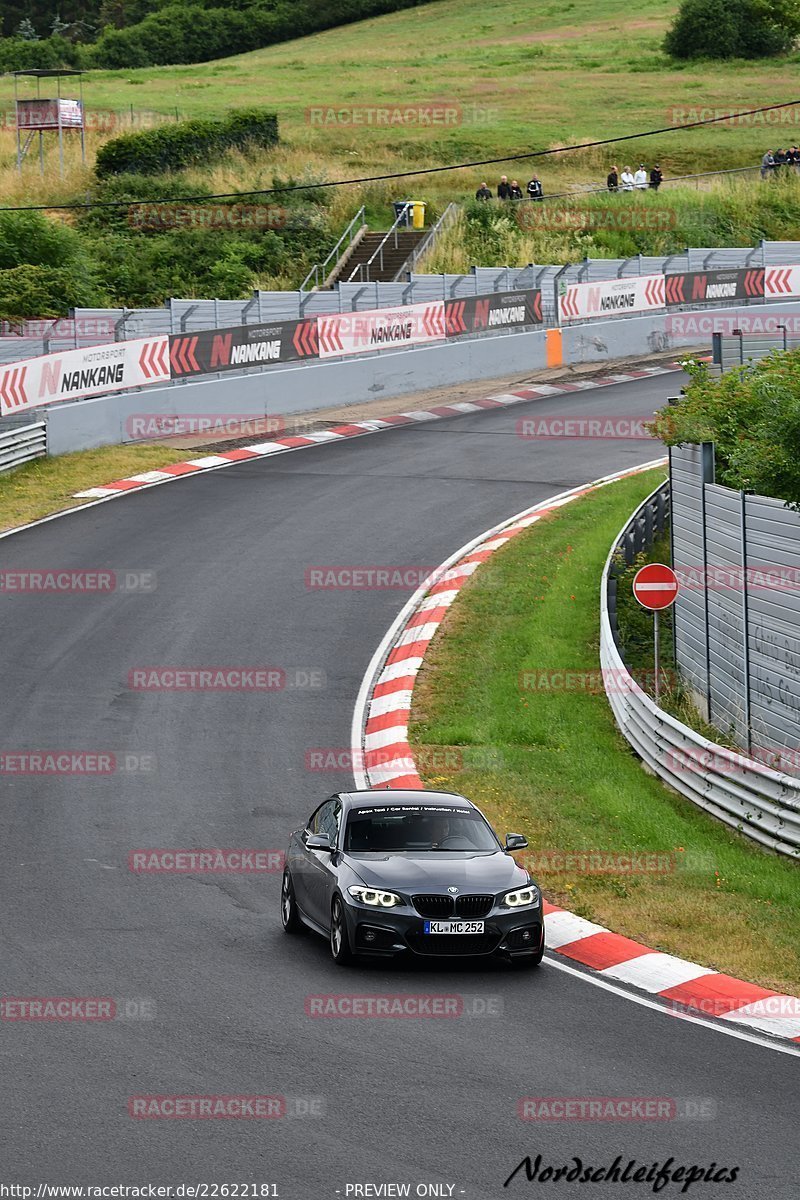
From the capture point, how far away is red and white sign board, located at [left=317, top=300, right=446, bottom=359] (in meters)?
38.3

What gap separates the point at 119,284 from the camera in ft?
161

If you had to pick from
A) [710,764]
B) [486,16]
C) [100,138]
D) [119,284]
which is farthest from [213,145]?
[486,16]

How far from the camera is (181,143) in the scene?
5878cm

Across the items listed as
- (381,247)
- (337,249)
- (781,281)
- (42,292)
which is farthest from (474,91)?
(42,292)

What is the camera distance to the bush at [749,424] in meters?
17.7

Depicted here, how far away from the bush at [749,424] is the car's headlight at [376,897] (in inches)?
264

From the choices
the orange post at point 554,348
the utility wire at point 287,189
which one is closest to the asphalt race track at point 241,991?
the orange post at point 554,348

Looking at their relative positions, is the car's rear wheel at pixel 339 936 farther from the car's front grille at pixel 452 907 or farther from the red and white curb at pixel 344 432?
the red and white curb at pixel 344 432

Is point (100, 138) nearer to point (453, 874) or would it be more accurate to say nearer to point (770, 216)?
point (770, 216)

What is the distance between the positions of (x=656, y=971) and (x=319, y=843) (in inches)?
106

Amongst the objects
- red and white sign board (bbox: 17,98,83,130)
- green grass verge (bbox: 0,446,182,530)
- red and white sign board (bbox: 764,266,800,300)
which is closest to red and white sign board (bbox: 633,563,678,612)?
green grass verge (bbox: 0,446,182,530)

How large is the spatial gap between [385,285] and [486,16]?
8638 cm

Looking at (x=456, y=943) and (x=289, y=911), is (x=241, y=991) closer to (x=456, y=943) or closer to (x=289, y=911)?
(x=456, y=943)

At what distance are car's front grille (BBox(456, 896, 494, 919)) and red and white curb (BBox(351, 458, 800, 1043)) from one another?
3.40ft
